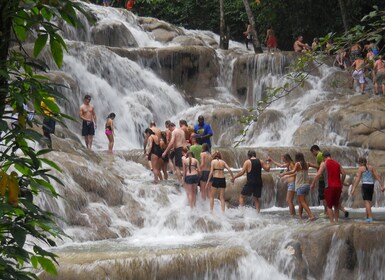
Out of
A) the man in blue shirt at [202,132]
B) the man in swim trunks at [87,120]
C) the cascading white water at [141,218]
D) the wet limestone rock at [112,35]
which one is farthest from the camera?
the wet limestone rock at [112,35]

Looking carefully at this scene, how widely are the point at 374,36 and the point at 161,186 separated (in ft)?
38.0

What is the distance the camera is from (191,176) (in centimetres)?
1614

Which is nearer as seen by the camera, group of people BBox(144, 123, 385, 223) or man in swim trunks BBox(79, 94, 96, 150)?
group of people BBox(144, 123, 385, 223)

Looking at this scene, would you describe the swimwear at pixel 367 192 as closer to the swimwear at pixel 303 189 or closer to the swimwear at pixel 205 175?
the swimwear at pixel 303 189

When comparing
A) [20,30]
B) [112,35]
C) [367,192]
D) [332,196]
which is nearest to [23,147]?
[20,30]

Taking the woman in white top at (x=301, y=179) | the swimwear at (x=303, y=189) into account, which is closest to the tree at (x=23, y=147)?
the woman in white top at (x=301, y=179)

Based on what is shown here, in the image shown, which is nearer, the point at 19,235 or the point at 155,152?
the point at 19,235

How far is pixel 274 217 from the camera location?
16.1m

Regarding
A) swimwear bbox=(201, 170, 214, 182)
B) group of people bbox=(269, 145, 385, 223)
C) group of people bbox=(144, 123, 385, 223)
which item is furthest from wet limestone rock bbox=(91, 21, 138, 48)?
group of people bbox=(269, 145, 385, 223)

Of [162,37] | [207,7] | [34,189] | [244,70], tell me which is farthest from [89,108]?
[207,7]

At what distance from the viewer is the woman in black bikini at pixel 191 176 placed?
1614 centimetres

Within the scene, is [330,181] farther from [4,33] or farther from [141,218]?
[4,33]

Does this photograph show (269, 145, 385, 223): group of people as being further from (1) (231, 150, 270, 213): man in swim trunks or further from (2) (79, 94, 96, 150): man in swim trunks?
(2) (79, 94, 96, 150): man in swim trunks

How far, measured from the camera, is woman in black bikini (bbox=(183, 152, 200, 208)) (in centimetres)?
1614
